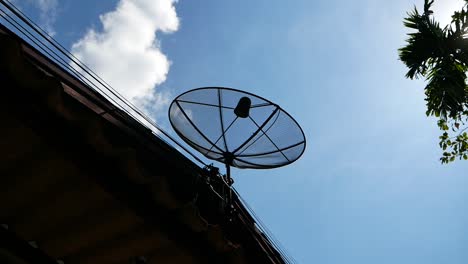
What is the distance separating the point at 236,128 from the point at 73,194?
10.8ft

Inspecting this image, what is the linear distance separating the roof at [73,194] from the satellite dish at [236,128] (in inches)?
104

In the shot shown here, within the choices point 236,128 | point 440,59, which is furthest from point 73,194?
point 440,59

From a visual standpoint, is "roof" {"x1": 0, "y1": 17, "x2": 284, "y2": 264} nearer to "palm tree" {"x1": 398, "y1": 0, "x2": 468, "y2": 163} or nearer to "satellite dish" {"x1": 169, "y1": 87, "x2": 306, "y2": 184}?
"satellite dish" {"x1": 169, "y1": 87, "x2": 306, "y2": 184}

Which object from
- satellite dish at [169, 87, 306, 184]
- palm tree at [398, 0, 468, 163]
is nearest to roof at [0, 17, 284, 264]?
satellite dish at [169, 87, 306, 184]

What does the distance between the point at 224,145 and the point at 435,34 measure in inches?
216

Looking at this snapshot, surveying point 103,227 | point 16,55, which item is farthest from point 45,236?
point 16,55

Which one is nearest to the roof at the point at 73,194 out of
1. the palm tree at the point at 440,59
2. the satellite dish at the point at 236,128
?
the satellite dish at the point at 236,128

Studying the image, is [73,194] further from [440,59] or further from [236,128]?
[440,59]

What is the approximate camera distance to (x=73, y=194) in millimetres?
2379

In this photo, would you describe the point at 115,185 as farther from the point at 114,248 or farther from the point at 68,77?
the point at 68,77

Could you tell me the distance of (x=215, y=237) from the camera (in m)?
2.55

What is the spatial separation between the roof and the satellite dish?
8.67 feet

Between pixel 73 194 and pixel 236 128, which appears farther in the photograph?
pixel 236 128

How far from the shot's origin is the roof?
198 centimetres
